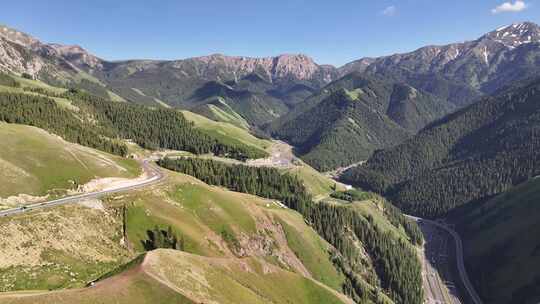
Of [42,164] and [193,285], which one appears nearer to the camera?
[193,285]

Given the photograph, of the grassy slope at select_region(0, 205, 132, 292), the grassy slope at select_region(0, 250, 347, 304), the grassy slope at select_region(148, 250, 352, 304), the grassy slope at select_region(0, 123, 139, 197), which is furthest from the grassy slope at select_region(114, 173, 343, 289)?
the grassy slope at select_region(0, 250, 347, 304)

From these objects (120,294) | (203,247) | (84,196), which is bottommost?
(203,247)

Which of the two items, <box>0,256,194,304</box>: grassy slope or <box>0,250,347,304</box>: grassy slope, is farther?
<box>0,250,347,304</box>: grassy slope

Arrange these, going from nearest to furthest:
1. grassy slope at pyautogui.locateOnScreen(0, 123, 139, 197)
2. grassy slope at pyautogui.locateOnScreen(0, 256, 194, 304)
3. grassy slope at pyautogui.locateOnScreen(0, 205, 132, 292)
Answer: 1. grassy slope at pyautogui.locateOnScreen(0, 256, 194, 304)
2. grassy slope at pyautogui.locateOnScreen(0, 205, 132, 292)
3. grassy slope at pyautogui.locateOnScreen(0, 123, 139, 197)

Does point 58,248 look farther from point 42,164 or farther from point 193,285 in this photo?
point 42,164

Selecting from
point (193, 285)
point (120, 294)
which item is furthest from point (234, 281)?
point (120, 294)

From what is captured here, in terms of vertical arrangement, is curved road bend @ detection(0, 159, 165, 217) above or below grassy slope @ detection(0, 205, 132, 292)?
above

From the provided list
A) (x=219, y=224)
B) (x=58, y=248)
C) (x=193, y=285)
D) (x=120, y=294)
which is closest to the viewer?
(x=120, y=294)

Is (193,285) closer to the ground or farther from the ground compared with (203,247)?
farther from the ground

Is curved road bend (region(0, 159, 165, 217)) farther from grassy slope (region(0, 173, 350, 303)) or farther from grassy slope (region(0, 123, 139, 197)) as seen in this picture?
grassy slope (region(0, 123, 139, 197))
